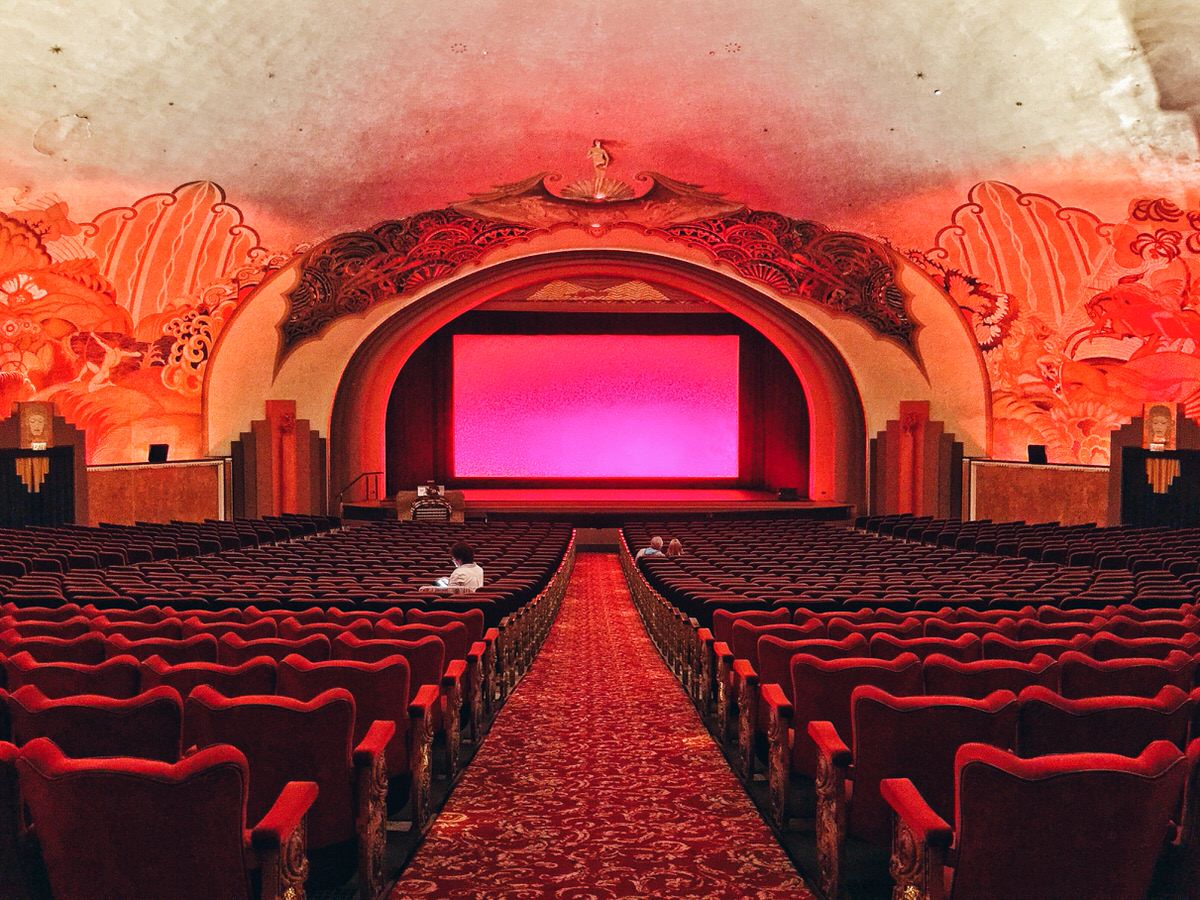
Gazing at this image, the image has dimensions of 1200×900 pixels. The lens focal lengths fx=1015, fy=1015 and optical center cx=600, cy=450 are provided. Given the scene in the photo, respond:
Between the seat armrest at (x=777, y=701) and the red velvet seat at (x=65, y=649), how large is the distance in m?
2.80

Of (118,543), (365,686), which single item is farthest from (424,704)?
(118,543)

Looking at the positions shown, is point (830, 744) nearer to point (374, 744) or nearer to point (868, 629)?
point (374, 744)

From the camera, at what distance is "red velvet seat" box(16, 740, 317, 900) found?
2260 mm

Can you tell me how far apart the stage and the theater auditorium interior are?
123 mm

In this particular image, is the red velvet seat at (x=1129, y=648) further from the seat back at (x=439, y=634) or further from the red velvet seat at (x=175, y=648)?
the red velvet seat at (x=175, y=648)

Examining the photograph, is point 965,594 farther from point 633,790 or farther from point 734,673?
point 633,790

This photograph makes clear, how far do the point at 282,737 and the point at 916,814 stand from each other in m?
1.77

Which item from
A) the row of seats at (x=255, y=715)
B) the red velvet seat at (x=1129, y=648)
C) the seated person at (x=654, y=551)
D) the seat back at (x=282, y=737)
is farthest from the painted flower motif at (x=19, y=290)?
the red velvet seat at (x=1129, y=648)

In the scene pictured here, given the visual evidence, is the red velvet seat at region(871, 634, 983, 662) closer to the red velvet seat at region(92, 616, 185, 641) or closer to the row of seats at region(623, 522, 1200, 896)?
the row of seats at region(623, 522, 1200, 896)

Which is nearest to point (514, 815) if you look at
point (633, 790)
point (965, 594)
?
point (633, 790)

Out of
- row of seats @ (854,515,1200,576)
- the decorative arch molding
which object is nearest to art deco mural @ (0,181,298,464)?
the decorative arch molding

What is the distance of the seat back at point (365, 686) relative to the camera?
3639 mm

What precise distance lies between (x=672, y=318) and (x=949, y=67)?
13.4 meters

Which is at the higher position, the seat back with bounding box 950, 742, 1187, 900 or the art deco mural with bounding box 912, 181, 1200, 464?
the art deco mural with bounding box 912, 181, 1200, 464
